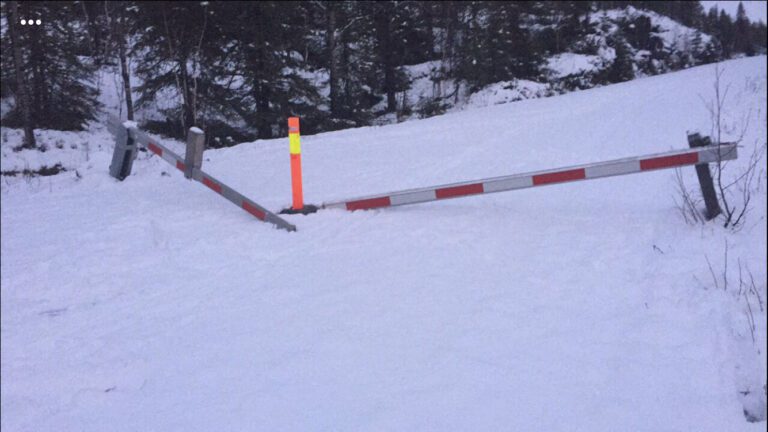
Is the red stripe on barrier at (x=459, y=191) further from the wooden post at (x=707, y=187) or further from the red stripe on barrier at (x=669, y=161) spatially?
the wooden post at (x=707, y=187)

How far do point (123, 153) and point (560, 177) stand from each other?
18.2 ft

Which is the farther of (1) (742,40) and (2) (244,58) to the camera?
(1) (742,40)

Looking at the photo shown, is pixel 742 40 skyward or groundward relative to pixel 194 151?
skyward

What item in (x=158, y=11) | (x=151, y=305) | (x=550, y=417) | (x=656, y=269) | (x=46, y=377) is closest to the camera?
(x=550, y=417)

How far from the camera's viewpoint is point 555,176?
5262 millimetres

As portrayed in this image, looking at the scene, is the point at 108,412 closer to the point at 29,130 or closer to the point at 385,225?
the point at 385,225

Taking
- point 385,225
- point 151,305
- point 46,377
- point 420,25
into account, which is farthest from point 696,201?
point 420,25

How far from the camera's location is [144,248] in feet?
15.1

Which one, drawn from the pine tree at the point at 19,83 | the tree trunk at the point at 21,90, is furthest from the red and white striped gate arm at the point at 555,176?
the tree trunk at the point at 21,90

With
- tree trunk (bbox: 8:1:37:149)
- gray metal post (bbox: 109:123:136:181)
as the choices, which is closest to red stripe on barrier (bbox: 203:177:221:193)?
gray metal post (bbox: 109:123:136:181)

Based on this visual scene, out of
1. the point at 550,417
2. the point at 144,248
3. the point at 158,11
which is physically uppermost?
the point at 158,11

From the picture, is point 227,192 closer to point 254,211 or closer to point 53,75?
point 254,211

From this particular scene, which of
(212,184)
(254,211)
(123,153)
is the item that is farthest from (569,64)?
(254,211)

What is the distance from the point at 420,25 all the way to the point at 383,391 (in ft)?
78.3
